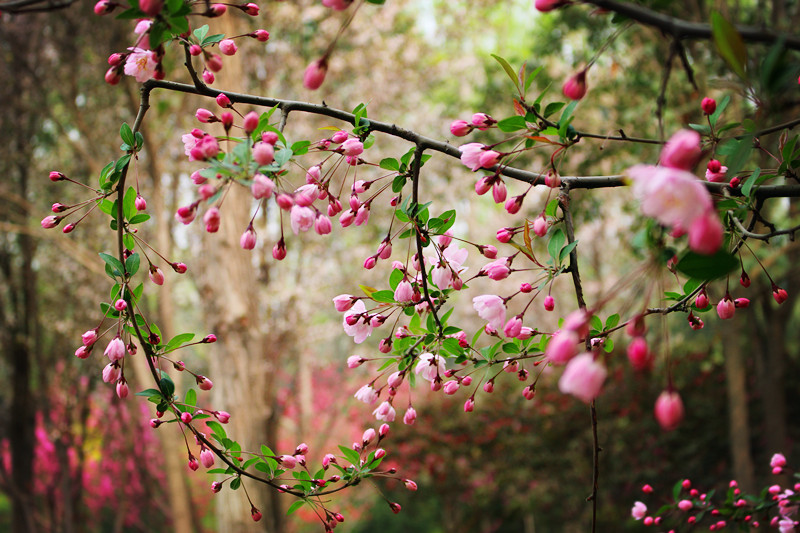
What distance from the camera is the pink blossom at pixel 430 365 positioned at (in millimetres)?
804

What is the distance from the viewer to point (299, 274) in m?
5.09

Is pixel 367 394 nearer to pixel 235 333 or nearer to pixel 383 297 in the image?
pixel 383 297

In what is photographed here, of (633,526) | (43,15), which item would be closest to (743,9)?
(633,526)

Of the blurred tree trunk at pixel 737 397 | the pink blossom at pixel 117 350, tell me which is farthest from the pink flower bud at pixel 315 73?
the blurred tree trunk at pixel 737 397

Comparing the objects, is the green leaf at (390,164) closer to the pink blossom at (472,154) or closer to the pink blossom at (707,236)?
the pink blossom at (472,154)

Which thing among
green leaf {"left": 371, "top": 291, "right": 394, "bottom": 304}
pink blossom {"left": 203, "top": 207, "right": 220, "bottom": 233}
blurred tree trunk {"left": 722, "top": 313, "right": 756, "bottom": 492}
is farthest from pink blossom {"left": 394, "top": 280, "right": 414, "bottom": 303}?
blurred tree trunk {"left": 722, "top": 313, "right": 756, "bottom": 492}

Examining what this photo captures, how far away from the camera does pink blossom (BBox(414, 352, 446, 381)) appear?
2.64 ft

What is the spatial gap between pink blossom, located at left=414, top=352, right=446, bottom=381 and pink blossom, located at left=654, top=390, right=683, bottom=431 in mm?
401

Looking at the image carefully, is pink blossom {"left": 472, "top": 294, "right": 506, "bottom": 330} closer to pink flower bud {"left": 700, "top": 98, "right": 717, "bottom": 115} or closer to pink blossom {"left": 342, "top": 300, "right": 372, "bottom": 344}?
pink blossom {"left": 342, "top": 300, "right": 372, "bottom": 344}

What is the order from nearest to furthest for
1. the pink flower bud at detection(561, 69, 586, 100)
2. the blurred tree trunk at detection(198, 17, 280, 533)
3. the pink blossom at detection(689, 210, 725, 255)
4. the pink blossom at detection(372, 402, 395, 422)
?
1. the pink blossom at detection(689, 210, 725, 255)
2. the pink flower bud at detection(561, 69, 586, 100)
3. the pink blossom at detection(372, 402, 395, 422)
4. the blurred tree trunk at detection(198, 17, 280, 533)

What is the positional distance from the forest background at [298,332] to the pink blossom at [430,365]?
2135mm

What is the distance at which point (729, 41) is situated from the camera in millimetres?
395

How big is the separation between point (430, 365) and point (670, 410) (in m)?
0.42

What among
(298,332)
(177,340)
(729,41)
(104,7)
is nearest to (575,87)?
(729,41)
